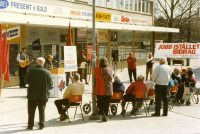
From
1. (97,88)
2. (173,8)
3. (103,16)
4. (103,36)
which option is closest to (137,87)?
(97,88)

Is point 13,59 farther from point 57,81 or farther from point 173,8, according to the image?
point 173,8

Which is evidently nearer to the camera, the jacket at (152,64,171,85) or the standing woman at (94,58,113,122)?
the standing woman at (94,58,113,122)

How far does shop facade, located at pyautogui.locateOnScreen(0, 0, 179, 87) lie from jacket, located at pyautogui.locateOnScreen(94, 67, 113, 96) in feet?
14.9

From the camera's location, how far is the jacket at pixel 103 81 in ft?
27.0

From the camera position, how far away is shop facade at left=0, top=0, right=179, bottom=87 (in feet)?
53.5

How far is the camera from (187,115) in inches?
383

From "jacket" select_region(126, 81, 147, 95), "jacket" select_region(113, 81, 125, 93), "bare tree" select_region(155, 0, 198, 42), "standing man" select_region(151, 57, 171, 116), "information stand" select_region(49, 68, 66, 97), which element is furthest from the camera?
"bare tree" select_region(155, 0, 198, 42)

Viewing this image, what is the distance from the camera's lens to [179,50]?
575 inches

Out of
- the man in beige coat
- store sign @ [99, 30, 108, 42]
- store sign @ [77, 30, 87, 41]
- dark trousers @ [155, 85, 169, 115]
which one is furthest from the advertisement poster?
store sign @ [99, 30, 108, 42]

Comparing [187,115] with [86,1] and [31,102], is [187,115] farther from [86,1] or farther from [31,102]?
[86,1]

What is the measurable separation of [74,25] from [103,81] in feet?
37.4

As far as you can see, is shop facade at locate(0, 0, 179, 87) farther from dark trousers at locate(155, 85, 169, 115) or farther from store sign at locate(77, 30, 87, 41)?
dark trousers at locate(155, 85, 169, 115)

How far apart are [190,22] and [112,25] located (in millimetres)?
25584

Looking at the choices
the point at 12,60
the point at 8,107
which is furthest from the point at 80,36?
the point at 8,107
